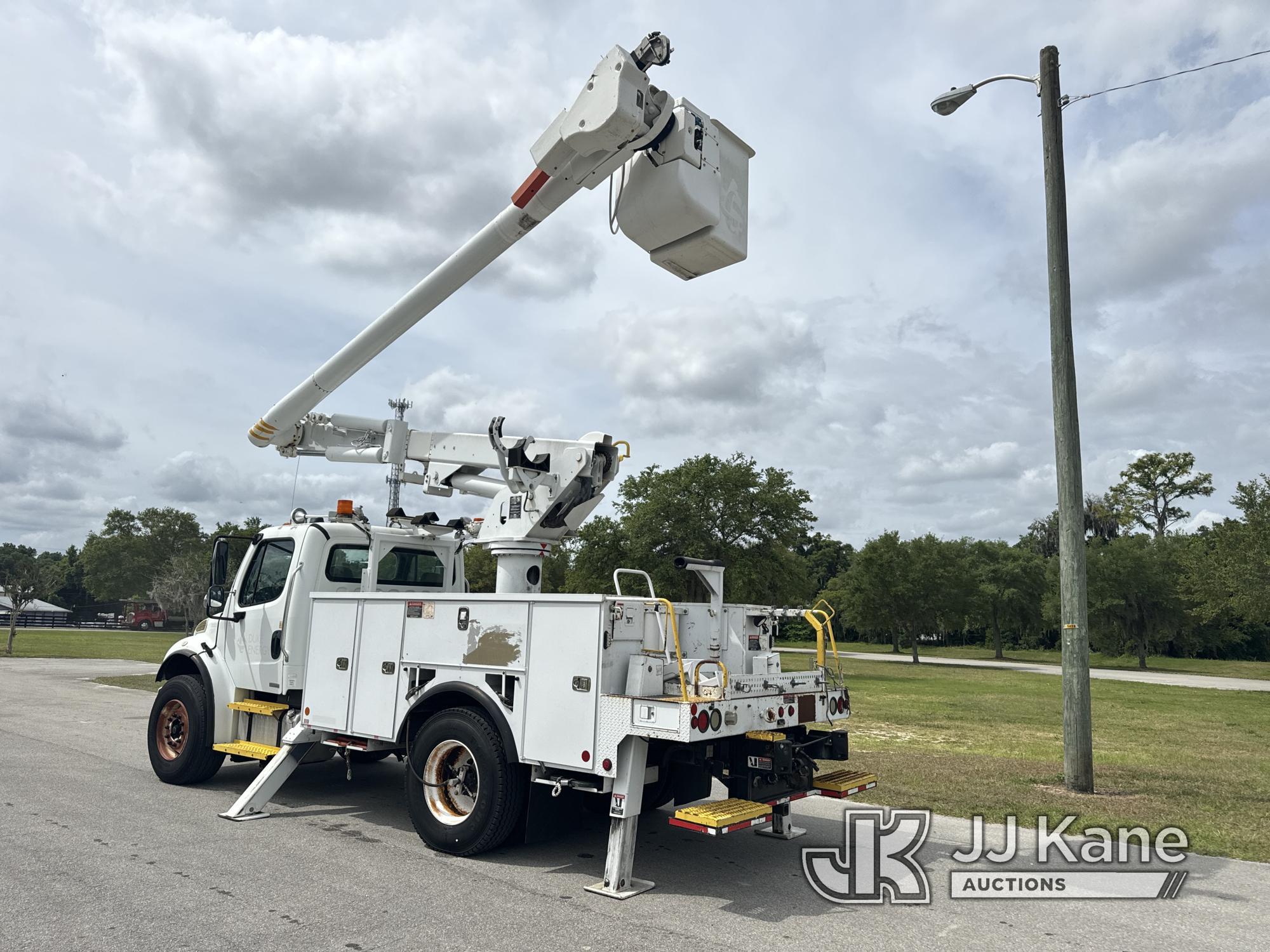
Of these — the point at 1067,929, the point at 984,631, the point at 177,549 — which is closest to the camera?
the point at 1067,929

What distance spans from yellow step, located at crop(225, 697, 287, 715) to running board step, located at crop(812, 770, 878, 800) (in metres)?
4.81

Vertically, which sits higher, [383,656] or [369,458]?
[369,458]

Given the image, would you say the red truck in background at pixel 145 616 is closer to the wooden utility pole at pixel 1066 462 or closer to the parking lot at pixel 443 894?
the parking lot at pixel 443 894

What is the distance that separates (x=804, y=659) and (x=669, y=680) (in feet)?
16.2

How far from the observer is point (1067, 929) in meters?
5.16

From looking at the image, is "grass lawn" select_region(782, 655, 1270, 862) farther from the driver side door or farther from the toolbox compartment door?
the driver side door

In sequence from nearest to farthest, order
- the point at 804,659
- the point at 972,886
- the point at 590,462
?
the point at 972,886 → the point at 590,462 → the point at 804,659

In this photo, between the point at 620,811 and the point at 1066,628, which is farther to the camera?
the point at 1066,628

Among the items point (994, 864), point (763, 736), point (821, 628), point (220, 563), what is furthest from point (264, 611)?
point (994, 864)

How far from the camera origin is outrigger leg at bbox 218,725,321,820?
7484 mm

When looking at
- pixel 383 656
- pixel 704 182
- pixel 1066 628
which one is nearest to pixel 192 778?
pixel 383 656

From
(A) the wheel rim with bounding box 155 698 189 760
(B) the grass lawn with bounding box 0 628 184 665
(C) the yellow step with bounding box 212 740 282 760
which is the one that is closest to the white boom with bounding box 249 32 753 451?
(C) the yellow step with bounding box 212 740 282 760

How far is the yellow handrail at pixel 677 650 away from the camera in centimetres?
547

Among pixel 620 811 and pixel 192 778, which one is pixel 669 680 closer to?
pixel 620 811
